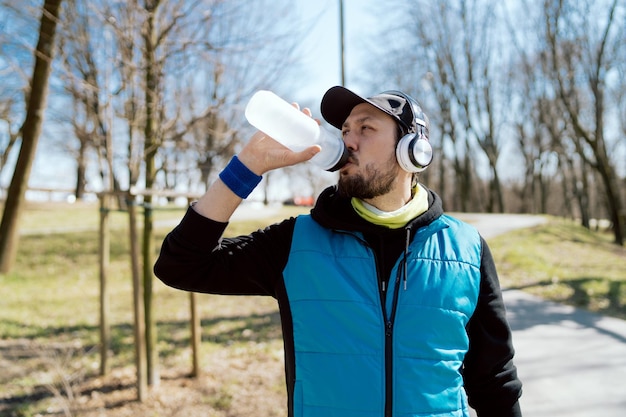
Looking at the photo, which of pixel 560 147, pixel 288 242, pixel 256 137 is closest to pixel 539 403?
pixel 288 242

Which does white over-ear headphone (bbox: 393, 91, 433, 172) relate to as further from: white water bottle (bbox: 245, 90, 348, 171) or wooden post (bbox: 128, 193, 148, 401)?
wooden post (bbox: 128, 193, 148, 401)

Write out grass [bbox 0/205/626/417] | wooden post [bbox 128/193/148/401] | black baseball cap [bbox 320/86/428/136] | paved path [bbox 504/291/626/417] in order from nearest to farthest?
black baseball cap [bbox 320/86/428/136], paved path [bbox 504/291/626/417], wooden post [bbox 128/193/148/401], grass [bbox 0/205/626/417]

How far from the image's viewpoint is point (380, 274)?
1816 millimetres

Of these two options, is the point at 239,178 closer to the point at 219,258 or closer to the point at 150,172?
the point at 219,258

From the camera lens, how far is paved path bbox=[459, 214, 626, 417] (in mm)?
4188

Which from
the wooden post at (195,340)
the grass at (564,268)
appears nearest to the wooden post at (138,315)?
the wooden post at (195,340)

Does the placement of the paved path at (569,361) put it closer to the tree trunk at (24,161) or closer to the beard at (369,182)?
the beard at (369,182)

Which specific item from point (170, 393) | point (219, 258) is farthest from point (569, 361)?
point (219, 258)

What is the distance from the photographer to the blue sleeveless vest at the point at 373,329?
1653 mm

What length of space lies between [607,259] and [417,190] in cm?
1197

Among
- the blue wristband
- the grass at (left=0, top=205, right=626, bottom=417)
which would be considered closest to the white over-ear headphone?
the blue wristband

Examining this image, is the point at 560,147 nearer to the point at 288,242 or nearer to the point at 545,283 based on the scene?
the point at 545,283

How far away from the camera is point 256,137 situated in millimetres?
1712

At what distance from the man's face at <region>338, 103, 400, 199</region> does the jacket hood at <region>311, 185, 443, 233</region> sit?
0.10m
